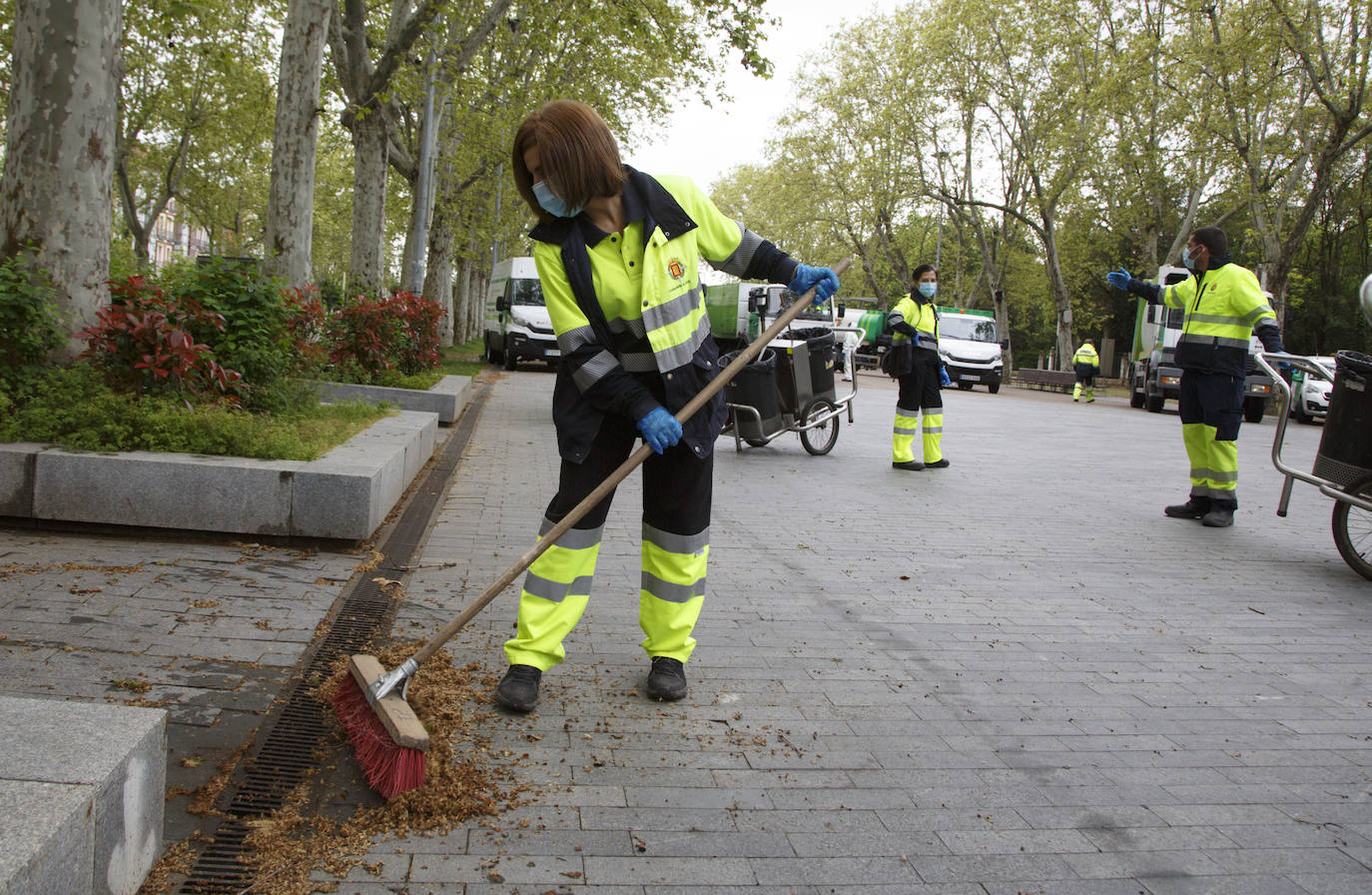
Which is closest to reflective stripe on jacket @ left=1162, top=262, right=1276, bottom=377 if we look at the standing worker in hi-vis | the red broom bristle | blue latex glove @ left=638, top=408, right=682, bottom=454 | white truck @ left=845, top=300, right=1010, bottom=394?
the standing worker in hi-vis

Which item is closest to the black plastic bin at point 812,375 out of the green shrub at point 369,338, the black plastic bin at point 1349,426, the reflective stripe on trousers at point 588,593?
the green shrub at point 369,338

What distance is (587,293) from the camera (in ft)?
11.5

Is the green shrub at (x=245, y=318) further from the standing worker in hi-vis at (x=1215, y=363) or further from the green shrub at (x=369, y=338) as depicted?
the standing worker in hi-vis at (x=1215, y=363)

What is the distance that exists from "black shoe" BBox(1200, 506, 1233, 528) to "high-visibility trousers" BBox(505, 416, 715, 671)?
549cm

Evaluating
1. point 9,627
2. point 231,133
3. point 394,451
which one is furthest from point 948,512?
point 231,133

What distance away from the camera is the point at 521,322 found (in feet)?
79.1

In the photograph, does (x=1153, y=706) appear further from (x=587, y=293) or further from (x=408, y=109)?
(x=408, y=109)

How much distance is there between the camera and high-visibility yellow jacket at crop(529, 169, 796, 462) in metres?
3.49

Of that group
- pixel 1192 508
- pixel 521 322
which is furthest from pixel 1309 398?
pixel 1192 508

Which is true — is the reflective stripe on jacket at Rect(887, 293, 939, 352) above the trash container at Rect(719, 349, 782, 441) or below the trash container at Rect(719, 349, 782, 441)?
above

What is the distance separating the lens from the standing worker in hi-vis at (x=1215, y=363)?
7.86 meters

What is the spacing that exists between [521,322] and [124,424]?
61.1ft

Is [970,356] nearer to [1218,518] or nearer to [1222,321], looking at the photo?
[1222,321]

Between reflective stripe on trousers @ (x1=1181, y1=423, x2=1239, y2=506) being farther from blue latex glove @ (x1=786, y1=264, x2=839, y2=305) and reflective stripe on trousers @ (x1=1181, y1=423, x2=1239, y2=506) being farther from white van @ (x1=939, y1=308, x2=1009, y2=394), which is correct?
white van @ (x1=939, y1=308, x2=1009, y2=394)
